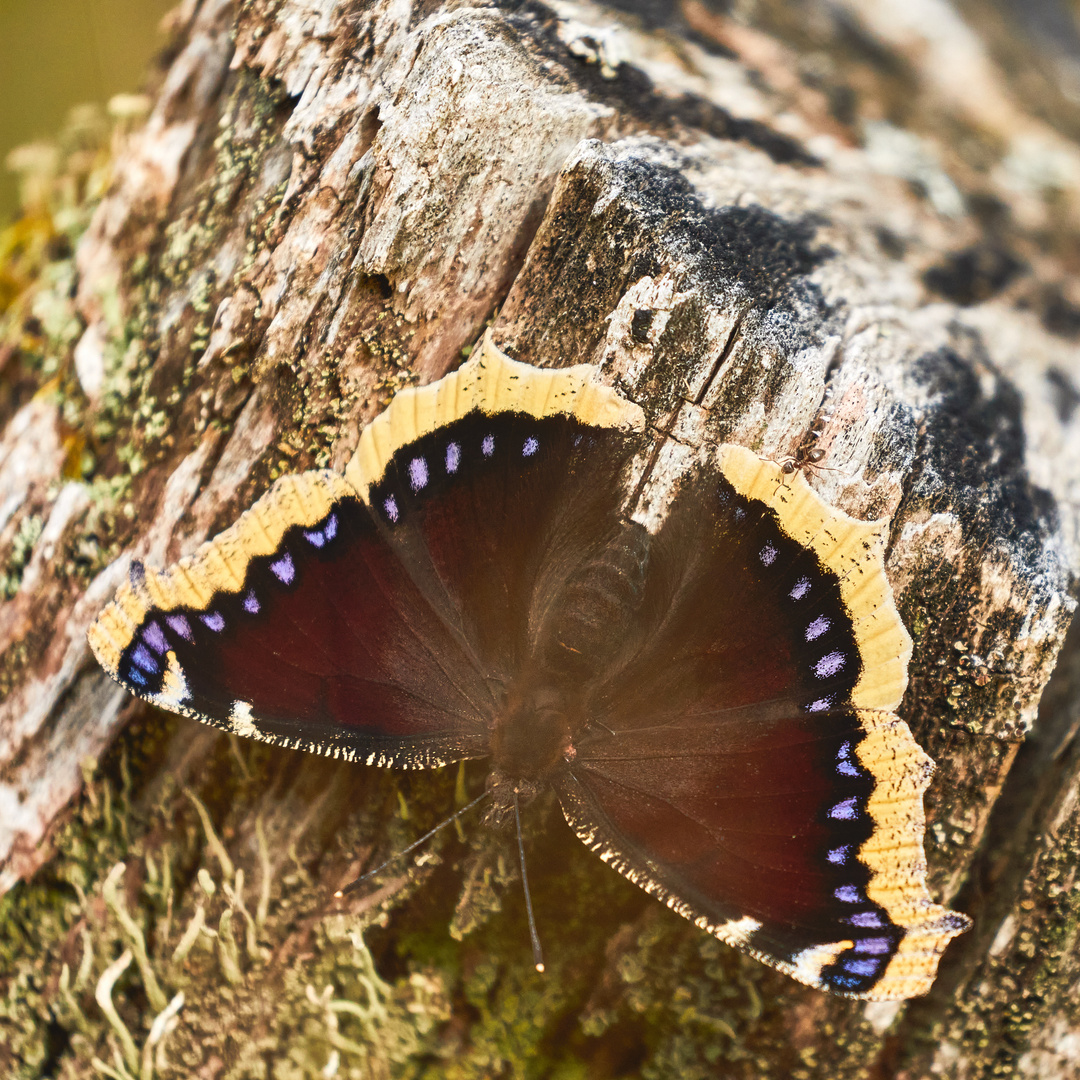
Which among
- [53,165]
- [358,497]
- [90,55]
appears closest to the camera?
[358,497]

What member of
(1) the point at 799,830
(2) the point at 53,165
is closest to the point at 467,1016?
(1) the point at 799,830

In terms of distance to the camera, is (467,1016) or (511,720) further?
(467,1016)

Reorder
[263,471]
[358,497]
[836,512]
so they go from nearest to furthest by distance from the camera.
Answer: [836,512], [358,497], [263,471]

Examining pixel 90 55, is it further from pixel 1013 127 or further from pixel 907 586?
pixel 907 586

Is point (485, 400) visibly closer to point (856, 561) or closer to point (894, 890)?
point (856, 561)

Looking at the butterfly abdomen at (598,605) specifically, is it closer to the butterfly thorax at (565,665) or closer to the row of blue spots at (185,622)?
the butterfly thorax at (565,665)

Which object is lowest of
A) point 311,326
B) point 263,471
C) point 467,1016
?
point 467,1016

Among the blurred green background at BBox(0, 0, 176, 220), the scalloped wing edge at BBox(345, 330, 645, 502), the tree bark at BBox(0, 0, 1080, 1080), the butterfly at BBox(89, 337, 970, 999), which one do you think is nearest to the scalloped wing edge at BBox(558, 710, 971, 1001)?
the butterfly at BBox(89, 337, 970, 999)
